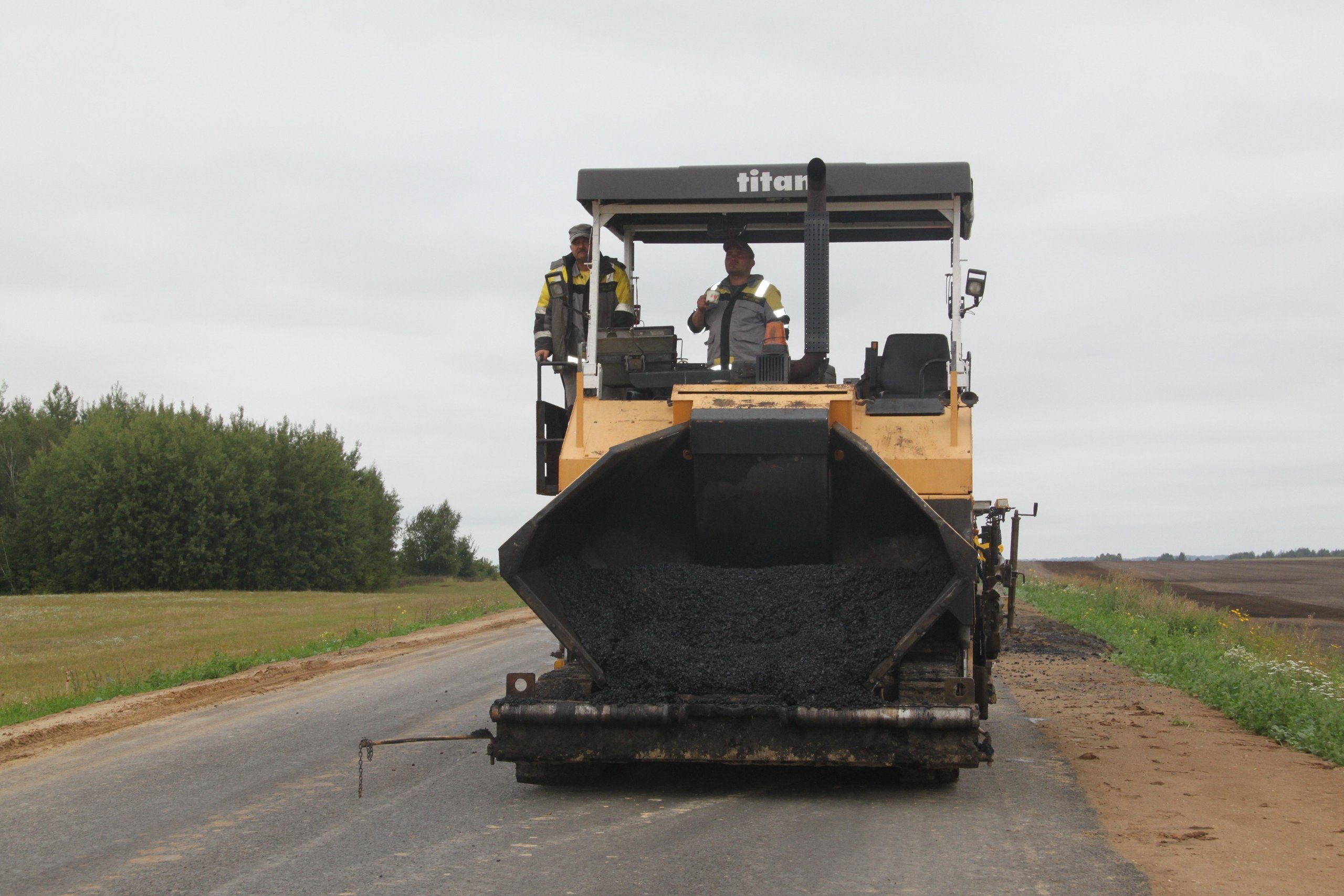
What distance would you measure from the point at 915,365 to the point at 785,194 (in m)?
1.34

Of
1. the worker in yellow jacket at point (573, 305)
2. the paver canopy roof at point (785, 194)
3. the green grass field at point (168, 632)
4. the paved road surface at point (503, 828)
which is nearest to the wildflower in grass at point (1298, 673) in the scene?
the paved road surface at point (503, 828)

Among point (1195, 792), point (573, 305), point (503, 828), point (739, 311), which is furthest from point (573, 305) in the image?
point (1195, 792)

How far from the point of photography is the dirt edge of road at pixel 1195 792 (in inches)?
200

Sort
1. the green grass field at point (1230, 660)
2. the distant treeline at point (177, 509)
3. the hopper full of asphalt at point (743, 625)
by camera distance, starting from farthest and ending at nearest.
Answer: the distant treeline at point (177, 509)
the green grass field at point (1230, 660)
the hopper full of asphalt at point (743, 625)

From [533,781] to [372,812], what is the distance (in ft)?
A: 3.02

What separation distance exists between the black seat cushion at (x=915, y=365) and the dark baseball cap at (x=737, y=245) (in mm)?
1113

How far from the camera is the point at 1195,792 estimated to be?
6.88m

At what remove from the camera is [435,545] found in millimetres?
80625

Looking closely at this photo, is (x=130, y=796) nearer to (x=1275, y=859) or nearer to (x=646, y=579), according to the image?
(x=646, y=579)

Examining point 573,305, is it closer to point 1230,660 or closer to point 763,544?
point 763,544

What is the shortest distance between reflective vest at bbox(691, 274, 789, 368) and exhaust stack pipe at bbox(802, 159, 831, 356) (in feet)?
1.46

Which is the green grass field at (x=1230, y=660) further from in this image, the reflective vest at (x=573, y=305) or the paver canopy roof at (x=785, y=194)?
the reflective vest at (x=573, y=305)

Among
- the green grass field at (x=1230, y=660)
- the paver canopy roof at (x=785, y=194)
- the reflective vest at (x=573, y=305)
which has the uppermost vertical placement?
the paver canopy roof at (x=785, y=194)

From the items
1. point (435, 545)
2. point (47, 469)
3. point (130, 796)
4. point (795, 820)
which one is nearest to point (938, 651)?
point (795, 820)
